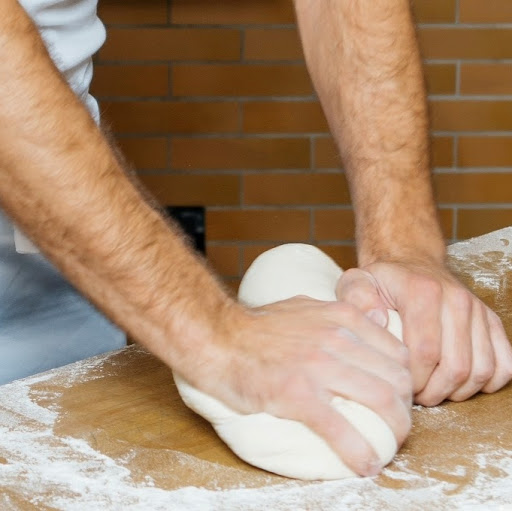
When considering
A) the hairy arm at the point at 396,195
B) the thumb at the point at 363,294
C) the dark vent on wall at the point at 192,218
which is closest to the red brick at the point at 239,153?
the dark vent on wall at the point at 192,218

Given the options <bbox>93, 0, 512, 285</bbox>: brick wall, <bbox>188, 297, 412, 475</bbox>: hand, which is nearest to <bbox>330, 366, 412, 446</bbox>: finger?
<bbox>188, 297, 412, 475</bbox>: hand

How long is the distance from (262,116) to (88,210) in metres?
1.50

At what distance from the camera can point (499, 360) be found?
37.9 inches

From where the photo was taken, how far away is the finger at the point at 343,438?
79 centimetres

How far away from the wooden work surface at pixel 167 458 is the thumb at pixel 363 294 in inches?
4.1

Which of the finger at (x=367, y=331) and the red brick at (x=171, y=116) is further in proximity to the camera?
the red brick at (x=171, y=116)

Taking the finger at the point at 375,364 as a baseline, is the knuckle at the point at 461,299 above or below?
above

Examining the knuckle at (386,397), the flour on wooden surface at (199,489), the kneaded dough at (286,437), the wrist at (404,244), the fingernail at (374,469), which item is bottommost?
the flour on wooden surface at (199,489)

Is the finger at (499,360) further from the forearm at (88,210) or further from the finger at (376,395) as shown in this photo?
the forearm at (88,210)

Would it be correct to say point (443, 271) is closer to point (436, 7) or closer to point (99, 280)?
point (99, 280)

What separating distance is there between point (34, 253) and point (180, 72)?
1.21 metres

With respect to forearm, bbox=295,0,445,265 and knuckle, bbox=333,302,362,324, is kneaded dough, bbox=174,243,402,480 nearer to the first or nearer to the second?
knuckle, bbox=333,302,362,324

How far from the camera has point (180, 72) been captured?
2271 mm

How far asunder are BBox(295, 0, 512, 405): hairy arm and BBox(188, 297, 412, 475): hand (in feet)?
0.30
